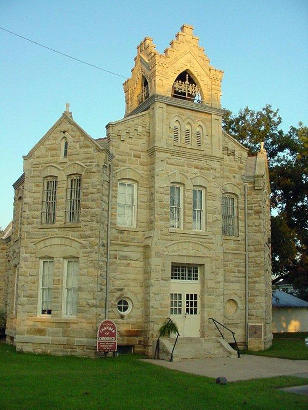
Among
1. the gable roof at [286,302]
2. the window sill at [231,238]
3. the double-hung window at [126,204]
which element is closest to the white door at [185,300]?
the window sill at [231,238]

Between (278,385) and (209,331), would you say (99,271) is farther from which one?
(278,385)

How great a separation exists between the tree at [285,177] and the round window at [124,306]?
15991 mm

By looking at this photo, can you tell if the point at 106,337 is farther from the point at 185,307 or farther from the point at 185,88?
the point at 185,88

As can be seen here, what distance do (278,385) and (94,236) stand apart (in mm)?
9300

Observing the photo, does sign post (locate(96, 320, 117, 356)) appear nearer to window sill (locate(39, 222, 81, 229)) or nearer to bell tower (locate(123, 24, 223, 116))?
window sill (locate(39, 222, 81, 229))

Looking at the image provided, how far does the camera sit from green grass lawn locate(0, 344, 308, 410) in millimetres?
10719

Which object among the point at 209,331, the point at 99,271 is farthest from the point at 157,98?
the point at 209,331

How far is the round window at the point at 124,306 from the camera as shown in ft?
67.4

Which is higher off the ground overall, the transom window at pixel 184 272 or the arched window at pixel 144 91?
the arched window at pixel 144 91

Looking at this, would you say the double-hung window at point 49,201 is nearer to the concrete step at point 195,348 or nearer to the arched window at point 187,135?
the arched window at point 187,135

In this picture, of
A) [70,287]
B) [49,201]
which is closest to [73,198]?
[49,201]

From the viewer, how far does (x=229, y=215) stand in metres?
24.0

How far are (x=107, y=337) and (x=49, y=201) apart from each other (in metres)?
6.13

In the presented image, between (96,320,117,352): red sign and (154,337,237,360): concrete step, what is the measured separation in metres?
Answer: 1.85
